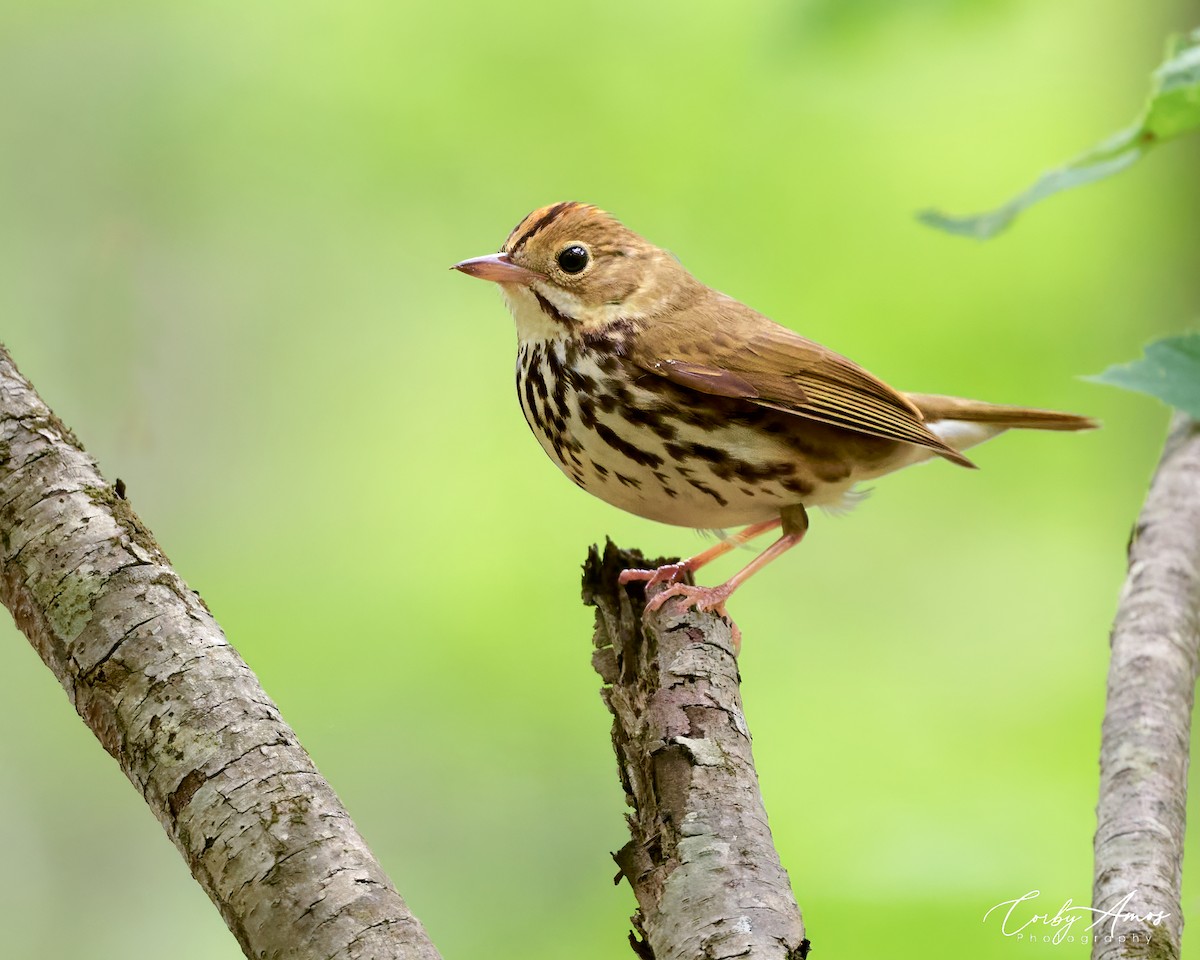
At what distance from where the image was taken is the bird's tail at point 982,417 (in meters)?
3.65

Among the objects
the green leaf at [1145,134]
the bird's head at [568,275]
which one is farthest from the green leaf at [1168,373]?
the bird's head at [568,275]

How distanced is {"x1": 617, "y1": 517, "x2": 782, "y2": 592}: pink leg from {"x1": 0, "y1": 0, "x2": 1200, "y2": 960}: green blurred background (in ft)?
4.75

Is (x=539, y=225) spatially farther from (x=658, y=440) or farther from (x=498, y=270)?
(x=658, y=440)

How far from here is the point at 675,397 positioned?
118 inches

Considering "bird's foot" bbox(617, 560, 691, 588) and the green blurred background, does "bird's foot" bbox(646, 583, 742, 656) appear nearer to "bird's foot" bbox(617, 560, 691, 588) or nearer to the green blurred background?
"bird's foot" bbox(617, 560, 691, 588)

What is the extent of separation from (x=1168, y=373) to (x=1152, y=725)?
82 centimetres

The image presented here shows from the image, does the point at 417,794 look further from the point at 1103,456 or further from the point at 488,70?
the point at 1103,456

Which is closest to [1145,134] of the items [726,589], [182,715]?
[726,589]

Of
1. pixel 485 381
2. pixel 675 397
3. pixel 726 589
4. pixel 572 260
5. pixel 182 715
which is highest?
pixel 485 381

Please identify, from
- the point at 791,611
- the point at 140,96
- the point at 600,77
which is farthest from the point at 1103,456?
the point at 140,96

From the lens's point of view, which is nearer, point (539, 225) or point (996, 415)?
point (539, 225)

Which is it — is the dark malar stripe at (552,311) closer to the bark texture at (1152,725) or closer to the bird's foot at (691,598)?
the bird's foot at (691,598)

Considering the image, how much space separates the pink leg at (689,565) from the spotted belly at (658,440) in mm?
122

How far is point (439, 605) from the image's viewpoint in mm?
4930
